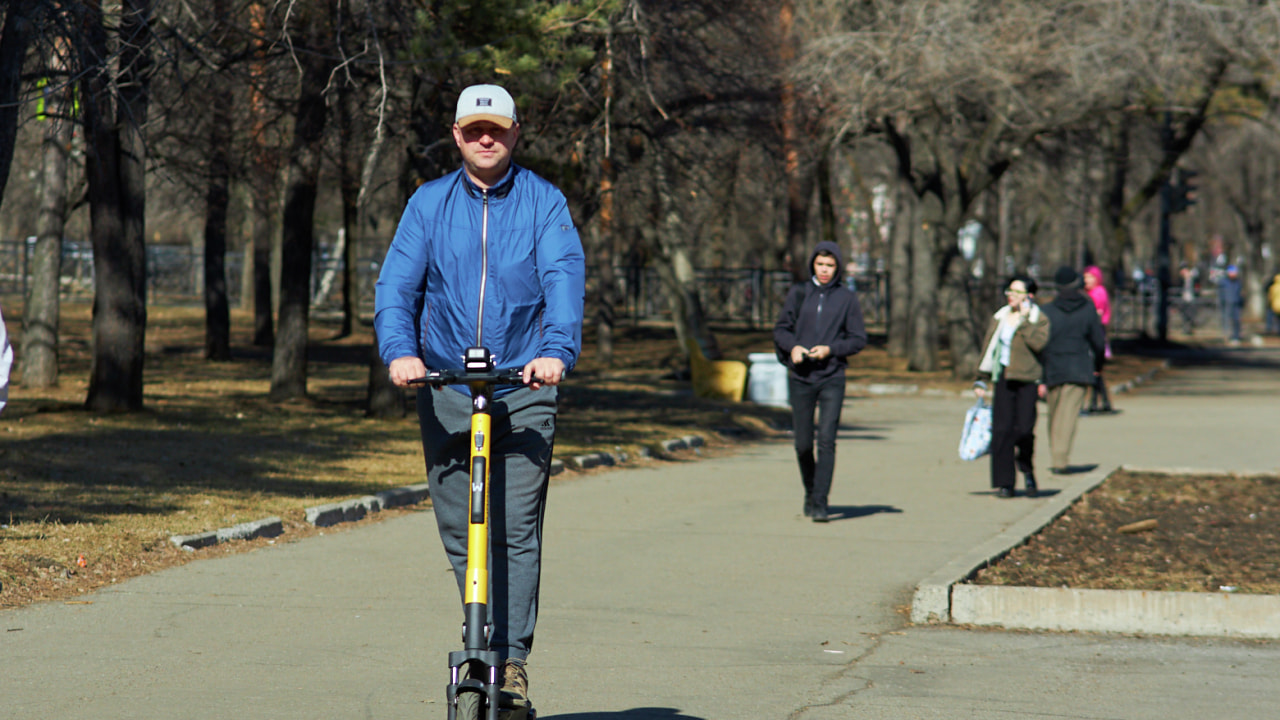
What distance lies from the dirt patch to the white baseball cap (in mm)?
4451

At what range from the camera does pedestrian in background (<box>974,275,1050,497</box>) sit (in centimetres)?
1179

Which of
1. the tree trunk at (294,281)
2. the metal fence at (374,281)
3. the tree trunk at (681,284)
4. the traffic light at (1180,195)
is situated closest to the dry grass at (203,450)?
the tree trunk at (294,281)

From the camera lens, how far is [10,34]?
10.8 metres

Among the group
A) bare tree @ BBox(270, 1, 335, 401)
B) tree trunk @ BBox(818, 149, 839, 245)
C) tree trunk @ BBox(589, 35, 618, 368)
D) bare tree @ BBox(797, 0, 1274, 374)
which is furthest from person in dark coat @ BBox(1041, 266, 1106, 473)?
tree trunk @ BBox(818, 149, 839, 245)

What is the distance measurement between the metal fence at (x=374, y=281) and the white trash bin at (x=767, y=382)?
17.1 metres

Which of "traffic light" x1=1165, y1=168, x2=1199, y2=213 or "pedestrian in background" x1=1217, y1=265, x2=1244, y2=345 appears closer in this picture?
"traffic light" x1=1165, y1=168, x2=1199, y2=213

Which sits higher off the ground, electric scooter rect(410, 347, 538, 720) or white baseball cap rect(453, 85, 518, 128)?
white baseball cap rect(453, 85, 518, 128)

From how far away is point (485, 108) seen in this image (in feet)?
13.5

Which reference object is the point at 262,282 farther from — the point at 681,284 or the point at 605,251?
the point at 681,284

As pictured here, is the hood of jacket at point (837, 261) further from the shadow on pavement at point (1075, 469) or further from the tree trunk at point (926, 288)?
the tree trunk at point (926, 288)

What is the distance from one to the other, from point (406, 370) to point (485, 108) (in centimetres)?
80

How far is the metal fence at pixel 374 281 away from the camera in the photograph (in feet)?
132

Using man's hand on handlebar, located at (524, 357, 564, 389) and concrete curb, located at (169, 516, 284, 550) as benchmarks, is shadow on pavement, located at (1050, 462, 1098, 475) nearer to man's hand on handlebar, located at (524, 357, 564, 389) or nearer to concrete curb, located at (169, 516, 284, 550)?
concrete curb, located at (169, 516, 284, 550)

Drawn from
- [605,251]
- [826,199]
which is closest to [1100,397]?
[826,199]
